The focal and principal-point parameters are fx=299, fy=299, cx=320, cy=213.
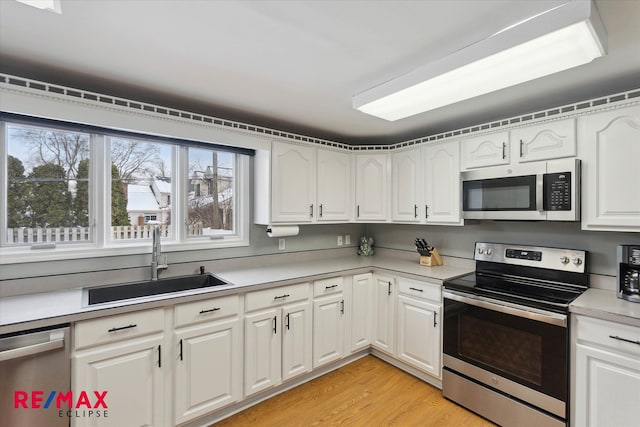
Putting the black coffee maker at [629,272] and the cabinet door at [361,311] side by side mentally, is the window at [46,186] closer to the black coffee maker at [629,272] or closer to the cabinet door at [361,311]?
the cabinet door at [361,311]

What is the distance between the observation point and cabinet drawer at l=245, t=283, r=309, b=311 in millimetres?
2139

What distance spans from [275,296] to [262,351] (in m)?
0.40

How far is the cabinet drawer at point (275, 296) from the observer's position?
214cm

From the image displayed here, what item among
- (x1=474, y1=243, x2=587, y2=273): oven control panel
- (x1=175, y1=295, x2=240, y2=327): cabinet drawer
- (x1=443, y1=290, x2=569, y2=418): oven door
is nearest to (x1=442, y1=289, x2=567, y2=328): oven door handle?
(x1=443, y1=290, x2=569, y2=418): oven door

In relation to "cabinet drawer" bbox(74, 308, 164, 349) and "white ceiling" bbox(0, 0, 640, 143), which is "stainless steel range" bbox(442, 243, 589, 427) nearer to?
"white ceiling" bbox(0, 0, 640, 143)

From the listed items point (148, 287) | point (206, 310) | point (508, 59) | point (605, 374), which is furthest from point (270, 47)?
point (605, 374)

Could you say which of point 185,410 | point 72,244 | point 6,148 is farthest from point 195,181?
point 185,410

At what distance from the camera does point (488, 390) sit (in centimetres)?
205

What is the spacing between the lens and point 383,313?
110 inches

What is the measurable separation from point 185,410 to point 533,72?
2.69m

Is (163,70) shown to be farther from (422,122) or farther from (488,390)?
(488,390)

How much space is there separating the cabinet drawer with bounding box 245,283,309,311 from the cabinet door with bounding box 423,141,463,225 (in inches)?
52.4

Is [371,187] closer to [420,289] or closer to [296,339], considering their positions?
[420,289]

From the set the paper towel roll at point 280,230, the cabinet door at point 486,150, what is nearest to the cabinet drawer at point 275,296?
the paper towel roll at point 280,230
